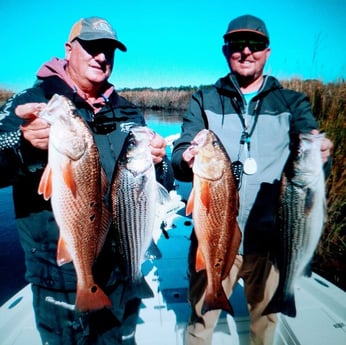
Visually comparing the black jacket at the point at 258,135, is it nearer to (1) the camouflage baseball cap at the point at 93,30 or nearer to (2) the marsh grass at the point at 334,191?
(1) the camouflage baseball cap at the point at 93,30

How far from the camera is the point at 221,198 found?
7.50 feet

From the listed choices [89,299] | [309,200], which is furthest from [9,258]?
[309,200]

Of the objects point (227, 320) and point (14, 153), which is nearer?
point (14, 153)

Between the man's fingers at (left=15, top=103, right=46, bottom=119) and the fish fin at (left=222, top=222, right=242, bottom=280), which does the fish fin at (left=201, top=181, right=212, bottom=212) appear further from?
the man's fingers at (left=15, top=103, right=46, bottom=119)

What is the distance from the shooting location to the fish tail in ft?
7.83

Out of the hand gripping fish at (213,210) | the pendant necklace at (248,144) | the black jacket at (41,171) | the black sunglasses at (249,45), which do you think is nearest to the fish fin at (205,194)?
A: the hand gripping fish at (213,210)

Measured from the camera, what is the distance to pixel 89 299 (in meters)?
2.04

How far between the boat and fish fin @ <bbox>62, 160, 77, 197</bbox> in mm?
2214

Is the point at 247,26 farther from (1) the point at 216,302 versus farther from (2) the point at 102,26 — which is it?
(1) the point at 216,302

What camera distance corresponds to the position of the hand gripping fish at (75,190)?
187cm

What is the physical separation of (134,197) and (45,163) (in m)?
0.68

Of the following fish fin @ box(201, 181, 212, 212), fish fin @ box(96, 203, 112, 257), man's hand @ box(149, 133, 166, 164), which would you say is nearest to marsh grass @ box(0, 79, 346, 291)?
fish fin @ box(201, 181, 212, 212)

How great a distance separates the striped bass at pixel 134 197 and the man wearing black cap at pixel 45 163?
155 mm

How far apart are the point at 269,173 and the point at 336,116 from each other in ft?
11.0
